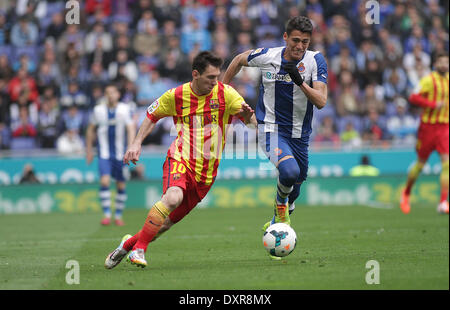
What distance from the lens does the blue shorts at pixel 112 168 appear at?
1389 cm

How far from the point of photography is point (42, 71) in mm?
20047

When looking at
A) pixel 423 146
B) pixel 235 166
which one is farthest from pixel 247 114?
pixel 235 166

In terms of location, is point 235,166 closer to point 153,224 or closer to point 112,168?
point 112,168

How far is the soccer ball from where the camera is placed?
25.5ft

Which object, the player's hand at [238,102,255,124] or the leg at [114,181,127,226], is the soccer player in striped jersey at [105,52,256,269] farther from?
the leg at [114,181,127,226]

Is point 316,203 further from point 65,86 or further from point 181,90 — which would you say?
point 181,90

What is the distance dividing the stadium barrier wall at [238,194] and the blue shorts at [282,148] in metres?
8.22

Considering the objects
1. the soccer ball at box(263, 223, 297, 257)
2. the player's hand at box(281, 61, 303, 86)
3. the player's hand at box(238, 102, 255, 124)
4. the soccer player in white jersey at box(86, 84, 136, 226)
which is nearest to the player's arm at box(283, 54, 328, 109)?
the player's hand at box(281, 61, 303, 86)

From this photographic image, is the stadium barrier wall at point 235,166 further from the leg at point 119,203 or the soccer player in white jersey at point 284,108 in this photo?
the soccer player in white jersey at point 284,108

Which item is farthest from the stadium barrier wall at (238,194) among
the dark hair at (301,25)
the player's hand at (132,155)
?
the player's hand at (132,155)

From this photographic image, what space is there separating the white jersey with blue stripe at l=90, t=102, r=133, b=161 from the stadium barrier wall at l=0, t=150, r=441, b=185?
372 cm

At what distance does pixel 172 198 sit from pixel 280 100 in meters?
2.02

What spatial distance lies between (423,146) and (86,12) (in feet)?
39.5
